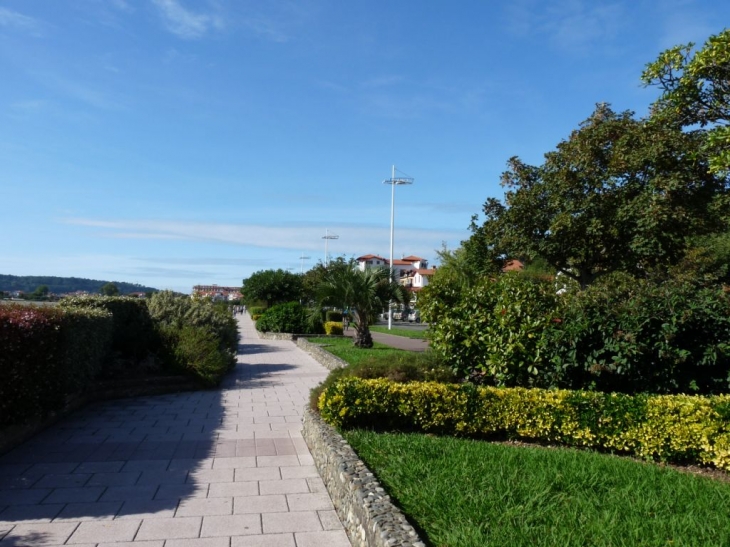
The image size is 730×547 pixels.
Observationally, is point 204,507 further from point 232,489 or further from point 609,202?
point 609,202

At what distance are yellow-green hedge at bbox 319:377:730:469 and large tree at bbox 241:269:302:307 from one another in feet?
136

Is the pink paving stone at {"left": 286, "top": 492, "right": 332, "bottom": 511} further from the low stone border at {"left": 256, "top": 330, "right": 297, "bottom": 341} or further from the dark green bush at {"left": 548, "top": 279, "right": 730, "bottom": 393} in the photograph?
the low stone border at {"left": 256, "top": 330, "right": 297, "bottom": 341}

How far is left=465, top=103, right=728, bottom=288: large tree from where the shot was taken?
42.9ft

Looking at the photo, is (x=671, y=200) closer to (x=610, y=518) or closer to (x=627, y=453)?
(x=627, y=453)

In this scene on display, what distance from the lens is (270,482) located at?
579cm

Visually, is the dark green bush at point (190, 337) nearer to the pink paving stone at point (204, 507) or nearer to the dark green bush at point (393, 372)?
the dark green bush at point (393, 372)

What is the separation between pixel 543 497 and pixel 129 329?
10.1 m

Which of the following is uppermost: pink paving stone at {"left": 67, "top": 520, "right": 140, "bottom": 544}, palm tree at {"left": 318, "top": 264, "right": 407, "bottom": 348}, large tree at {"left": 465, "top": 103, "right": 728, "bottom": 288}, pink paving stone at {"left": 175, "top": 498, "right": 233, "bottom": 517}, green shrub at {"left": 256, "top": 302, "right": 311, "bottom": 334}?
large tree at {"left": 465, "top": 103, "right": 728, "bottom": 288}

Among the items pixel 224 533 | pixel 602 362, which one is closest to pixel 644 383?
pixel 602 362

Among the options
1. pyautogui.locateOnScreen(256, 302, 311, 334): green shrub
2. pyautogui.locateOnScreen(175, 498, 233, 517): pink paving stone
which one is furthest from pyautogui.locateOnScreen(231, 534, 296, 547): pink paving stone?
pyautogui.locateOnScreen(256, 302, 311, 334): green shrub

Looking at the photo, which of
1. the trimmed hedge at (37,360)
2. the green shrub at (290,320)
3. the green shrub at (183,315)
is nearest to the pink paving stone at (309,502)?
the trimmed hedge at (37,360)

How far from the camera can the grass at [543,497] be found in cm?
385

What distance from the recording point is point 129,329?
12516mm

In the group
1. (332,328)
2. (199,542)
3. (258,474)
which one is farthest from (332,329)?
(199,542)
